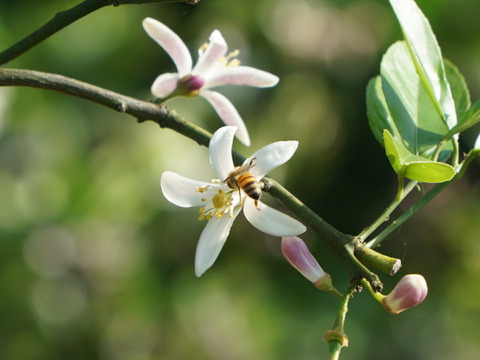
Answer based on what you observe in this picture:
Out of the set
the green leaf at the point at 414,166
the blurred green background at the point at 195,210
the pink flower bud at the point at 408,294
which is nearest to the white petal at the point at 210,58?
the green leaf at the point at 414,166

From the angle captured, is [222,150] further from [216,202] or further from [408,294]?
[408,294]

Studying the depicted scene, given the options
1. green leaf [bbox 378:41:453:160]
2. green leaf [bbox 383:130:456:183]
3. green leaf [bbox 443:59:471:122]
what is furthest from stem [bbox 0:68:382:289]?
green leaf [bbox 443:59:471:122]

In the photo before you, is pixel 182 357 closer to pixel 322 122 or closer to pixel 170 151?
pixel 170 151

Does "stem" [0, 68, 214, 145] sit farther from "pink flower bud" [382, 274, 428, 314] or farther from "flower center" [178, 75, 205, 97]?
"pink flower bud" [382, 274, 428, 314]

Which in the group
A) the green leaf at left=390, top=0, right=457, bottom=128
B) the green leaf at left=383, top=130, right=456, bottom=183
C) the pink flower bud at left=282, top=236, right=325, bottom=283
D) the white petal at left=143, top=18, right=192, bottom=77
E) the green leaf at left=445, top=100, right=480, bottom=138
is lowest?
the pink flower bud at left=282, top=236, right=325, bottom=283

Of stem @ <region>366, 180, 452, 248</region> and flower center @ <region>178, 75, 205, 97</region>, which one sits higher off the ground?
flower center @ <region>178, 75, 205, 97</region>

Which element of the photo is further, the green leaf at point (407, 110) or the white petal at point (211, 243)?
the green leaf at point (407, 110)

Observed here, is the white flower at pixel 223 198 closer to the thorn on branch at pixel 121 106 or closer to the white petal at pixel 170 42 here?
the thorn on branch at pixel 121 106
